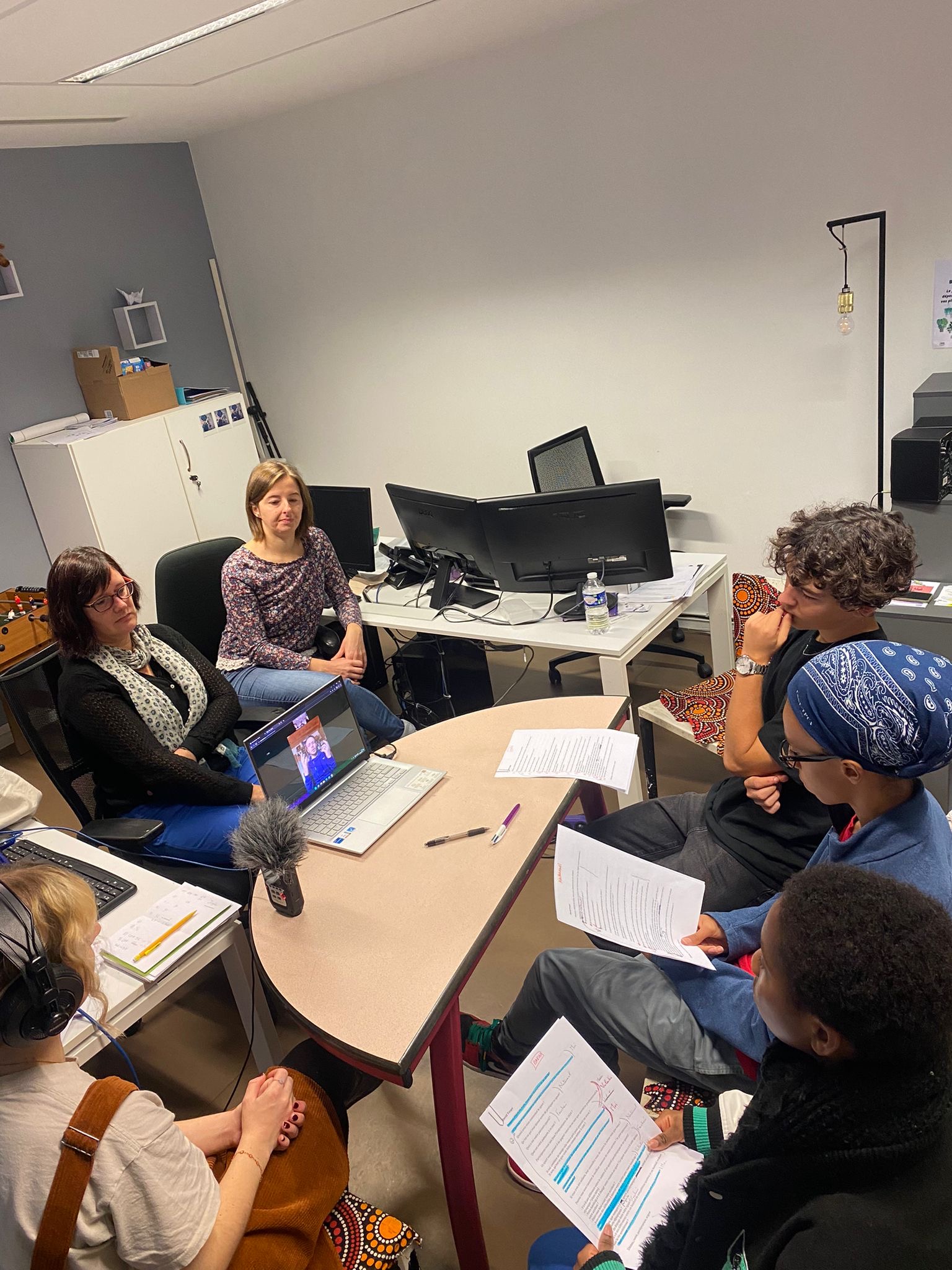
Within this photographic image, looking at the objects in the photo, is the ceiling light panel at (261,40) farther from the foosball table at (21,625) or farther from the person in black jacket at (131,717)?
the foosball table at (21,625)

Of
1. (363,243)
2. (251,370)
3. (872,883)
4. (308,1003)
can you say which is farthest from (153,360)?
(872,883)

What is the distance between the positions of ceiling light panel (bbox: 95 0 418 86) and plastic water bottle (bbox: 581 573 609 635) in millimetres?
2012

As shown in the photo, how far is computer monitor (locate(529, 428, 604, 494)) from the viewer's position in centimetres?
377

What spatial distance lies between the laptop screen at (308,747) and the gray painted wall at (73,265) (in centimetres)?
316

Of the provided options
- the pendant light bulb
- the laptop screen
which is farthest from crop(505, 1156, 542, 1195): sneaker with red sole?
the pendant light bulb

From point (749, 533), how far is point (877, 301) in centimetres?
114

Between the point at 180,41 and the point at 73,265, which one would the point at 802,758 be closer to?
the point at 180,41

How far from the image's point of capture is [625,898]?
1.81 m

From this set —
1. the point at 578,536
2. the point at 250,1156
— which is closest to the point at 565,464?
the point at 578,536

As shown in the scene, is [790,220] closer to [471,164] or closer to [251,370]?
[471,164]

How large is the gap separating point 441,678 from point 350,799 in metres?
1.57

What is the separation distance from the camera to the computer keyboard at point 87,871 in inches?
74.9

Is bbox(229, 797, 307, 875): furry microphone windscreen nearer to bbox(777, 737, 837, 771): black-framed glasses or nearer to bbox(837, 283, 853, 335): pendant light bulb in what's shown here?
bbox(777, 737, 837, 771): black-framed glasses

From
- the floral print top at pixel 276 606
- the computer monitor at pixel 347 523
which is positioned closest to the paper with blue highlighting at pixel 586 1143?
the floral print top at pixel 276 606
